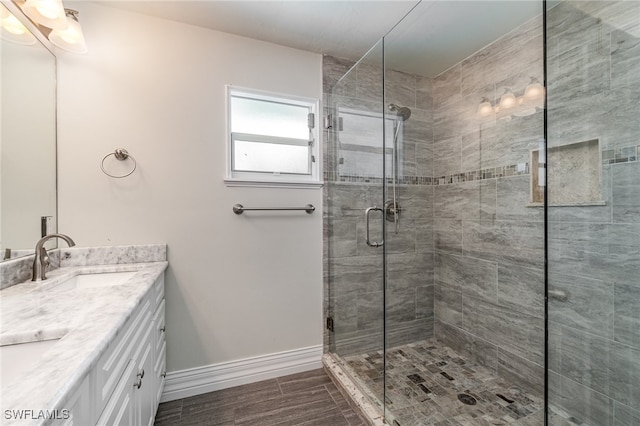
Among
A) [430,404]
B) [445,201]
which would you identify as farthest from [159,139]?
[430,404]

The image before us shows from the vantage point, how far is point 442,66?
2205mm

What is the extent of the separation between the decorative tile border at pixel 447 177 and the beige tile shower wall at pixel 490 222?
1 cm

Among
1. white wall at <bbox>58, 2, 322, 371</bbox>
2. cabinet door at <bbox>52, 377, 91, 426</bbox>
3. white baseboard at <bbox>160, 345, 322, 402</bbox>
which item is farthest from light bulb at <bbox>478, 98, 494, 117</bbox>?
cabinet door at <bbox>52, 377, 91, 426</bbox>

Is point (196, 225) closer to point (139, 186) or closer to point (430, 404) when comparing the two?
point (139, 186)

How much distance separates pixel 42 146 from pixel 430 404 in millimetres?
2660

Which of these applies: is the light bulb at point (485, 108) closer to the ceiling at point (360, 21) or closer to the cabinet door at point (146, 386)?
the ceiling at point (360, 21)

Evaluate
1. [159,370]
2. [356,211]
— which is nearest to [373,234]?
[356,211]

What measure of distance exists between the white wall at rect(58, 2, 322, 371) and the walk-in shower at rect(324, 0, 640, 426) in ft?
1.11

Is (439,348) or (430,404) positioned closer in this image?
(430,404)

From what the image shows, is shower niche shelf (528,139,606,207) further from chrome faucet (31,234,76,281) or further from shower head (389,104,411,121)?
chrome faucet (31,234,76,281)

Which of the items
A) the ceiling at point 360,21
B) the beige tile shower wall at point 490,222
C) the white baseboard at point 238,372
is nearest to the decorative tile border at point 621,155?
the beige tile shower wall at point 490,222

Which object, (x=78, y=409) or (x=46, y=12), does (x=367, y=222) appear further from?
(x=46, y=12)

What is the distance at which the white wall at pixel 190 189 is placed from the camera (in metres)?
1.61

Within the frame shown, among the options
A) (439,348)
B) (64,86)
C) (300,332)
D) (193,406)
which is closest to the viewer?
(64,86)
